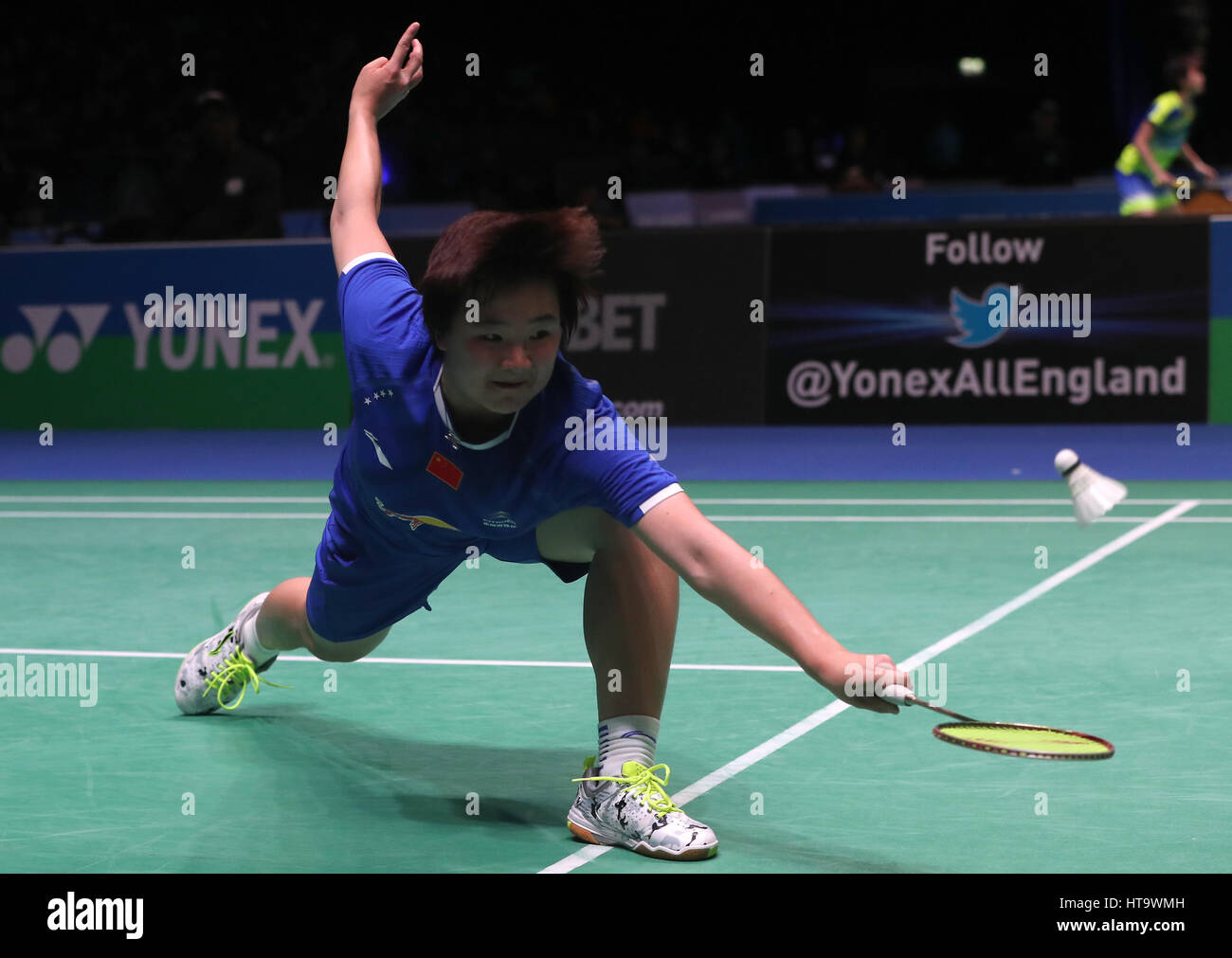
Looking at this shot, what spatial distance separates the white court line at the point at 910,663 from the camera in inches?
132

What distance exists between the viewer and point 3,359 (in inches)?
492

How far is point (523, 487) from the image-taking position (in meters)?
3.36

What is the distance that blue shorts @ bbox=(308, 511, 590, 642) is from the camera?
3.77m

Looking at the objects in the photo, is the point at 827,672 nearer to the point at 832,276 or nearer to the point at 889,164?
the point at 832,276

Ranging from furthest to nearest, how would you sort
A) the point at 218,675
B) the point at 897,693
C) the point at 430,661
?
the point at 430,661, the point at 218,675, the point at 897,693

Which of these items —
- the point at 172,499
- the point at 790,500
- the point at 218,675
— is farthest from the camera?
the point at 172,499

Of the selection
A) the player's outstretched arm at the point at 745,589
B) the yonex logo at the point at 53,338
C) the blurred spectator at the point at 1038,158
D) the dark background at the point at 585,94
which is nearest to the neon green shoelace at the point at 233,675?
the player's outstretched arm at the point at 745,589

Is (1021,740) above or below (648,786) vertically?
above

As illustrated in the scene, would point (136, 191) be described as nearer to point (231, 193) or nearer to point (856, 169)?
point (231, 193)

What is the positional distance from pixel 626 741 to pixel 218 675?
1451 millimetres

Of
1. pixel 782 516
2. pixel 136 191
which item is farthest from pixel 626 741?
pixel 136 191

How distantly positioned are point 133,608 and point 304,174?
15359 mm

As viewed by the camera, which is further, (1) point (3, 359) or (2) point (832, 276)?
(1) point (3, 359)
